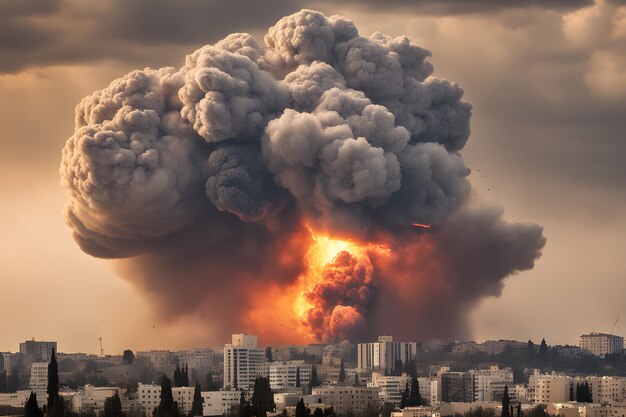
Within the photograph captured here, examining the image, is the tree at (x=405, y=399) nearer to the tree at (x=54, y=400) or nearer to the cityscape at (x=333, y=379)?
the cityscape at (x=333, y=379)

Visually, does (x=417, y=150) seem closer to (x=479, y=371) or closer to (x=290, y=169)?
(x=290, y=169)

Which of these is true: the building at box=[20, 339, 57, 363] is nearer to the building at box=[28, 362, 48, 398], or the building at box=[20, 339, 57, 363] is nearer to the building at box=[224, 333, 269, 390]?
the building at box=[28, 362, 48, 398]

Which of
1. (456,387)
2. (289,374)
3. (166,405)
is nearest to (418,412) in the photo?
(166,405)

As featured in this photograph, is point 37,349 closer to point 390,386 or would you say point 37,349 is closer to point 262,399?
point 390,386

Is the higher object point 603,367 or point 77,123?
point 77,123

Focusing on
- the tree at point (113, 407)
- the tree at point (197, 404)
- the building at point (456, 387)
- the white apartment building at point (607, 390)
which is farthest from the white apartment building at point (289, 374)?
the tree at point (113, 407)

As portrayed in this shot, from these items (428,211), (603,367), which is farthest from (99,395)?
(603,367)
